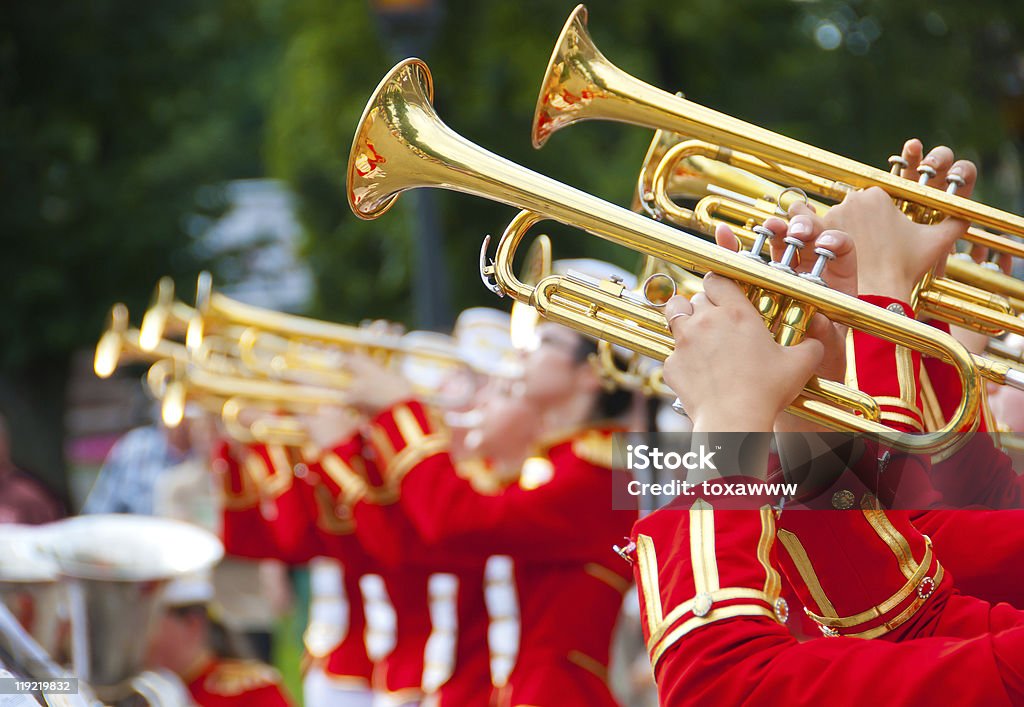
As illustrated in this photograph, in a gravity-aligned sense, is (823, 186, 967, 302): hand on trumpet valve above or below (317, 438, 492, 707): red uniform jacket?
above

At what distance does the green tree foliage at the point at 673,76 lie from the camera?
27.9ft

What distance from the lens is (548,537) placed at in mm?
3703

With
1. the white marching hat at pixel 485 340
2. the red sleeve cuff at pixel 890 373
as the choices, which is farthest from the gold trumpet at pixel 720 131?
the white marching hat at pixel 485 340

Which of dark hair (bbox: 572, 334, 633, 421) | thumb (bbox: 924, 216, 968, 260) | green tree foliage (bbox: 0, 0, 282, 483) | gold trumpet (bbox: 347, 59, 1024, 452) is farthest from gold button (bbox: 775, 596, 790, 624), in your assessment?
green tree foliage (bbox: 0, 0, 282, 483)

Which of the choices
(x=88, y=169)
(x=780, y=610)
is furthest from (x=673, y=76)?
(x=780, y=610)

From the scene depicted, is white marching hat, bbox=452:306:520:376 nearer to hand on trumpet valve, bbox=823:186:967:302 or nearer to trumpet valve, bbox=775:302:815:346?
hand on trumpet valve, bbox=823:186:967:302

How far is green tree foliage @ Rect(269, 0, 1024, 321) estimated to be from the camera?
27.9ft

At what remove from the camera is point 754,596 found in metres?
1.60

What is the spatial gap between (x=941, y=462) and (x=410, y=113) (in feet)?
3.37

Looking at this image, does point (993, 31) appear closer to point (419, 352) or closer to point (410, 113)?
point (419, 352)

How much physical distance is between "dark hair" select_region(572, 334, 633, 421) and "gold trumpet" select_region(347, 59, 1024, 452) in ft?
5.90

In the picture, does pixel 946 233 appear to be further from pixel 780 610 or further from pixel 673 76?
pixel 673 76

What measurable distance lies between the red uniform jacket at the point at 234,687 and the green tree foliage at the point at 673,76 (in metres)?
5.38

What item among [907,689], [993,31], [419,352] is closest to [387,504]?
[419,352]
